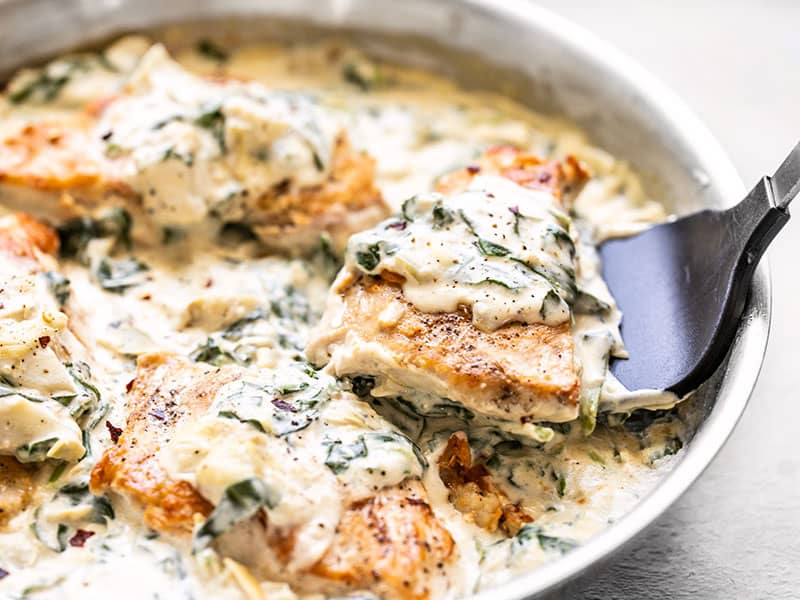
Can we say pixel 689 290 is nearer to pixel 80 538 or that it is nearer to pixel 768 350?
pixel 768 350

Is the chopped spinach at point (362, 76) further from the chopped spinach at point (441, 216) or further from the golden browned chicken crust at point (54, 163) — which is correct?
the chopped spinach at point (441, 216)

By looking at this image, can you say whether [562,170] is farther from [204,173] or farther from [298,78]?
[298,78]

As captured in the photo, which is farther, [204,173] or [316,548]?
[204,173]

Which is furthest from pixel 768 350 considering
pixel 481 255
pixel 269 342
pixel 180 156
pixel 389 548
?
pixel 180 156

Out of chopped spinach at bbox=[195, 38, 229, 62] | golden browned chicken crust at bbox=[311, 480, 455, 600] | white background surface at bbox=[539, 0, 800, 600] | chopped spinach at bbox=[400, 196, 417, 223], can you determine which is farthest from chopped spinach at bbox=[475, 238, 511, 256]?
chopped spinach at bbox=[195, 38, 229, 62]

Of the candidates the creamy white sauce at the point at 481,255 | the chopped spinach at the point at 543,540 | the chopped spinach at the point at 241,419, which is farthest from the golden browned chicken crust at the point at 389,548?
the creamy white sauce at the point at 481,255

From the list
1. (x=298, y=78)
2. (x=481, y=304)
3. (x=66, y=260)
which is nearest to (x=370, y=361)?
(x=481, y=304)
